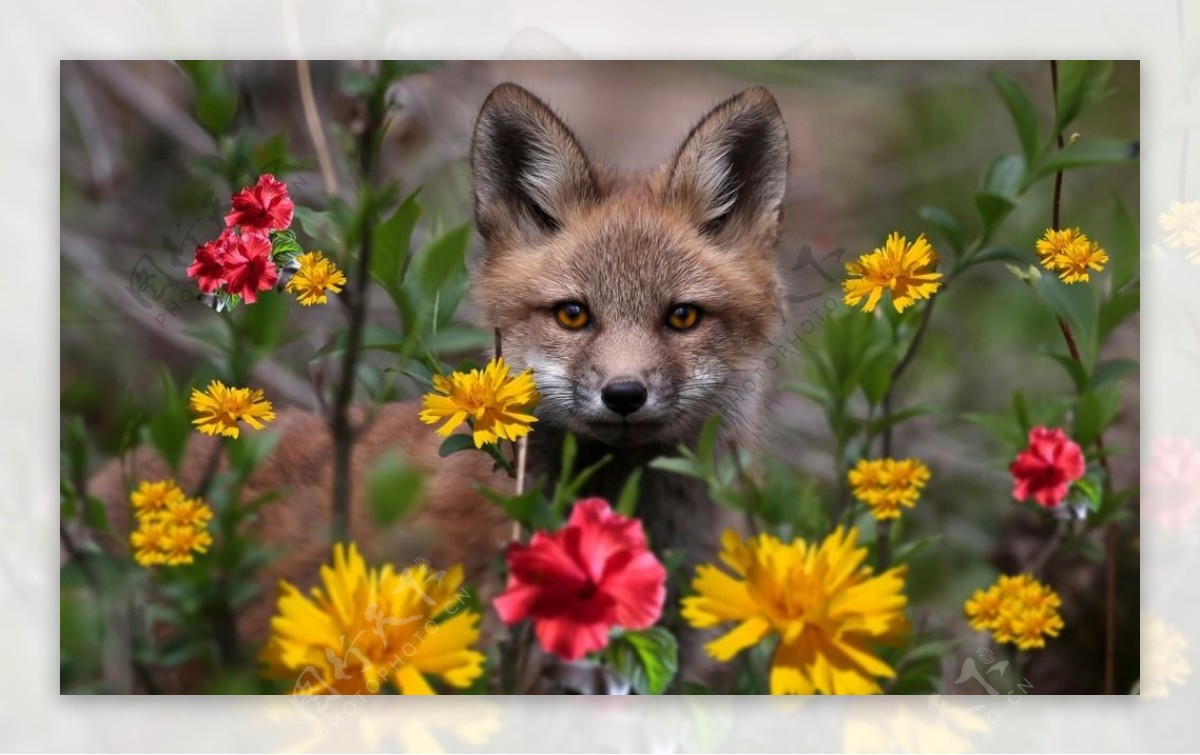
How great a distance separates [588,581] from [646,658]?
0.55 ft

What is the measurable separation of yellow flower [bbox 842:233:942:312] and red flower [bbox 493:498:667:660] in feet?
1.87

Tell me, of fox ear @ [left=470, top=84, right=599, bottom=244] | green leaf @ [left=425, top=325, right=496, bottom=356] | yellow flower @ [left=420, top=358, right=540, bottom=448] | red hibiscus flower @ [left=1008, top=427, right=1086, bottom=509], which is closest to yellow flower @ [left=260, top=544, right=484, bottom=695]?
yellow flower @ [left=420, top=358, right=540, bottom=448]

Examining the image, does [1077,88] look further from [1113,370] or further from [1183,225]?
[1113,370]

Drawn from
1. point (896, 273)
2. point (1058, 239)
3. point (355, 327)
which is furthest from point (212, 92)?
point (1058, 239)

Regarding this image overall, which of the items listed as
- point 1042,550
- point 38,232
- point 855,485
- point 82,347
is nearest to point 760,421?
point 855,485

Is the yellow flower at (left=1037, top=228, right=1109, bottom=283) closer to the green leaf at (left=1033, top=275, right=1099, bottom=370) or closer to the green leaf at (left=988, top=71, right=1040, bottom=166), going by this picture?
the green leaf at (left=1033, top=275, right=1099, bottom=370)

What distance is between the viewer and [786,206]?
199cm

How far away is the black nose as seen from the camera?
1.87 metres

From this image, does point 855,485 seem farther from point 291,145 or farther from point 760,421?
point 291,145

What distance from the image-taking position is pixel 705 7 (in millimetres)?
2004

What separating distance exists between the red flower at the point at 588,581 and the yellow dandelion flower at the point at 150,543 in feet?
2.01

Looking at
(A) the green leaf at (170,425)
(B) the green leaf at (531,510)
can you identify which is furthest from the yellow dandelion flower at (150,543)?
(B) the green leaf at (531,510)

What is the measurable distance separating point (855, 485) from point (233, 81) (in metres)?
1.27

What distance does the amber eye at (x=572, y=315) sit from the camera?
6.40 feet
